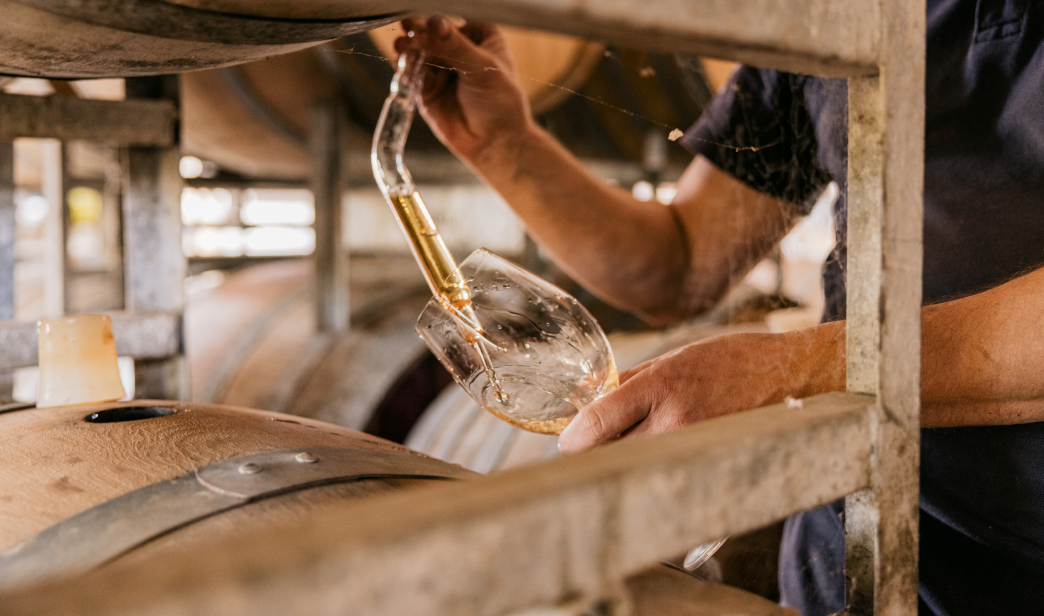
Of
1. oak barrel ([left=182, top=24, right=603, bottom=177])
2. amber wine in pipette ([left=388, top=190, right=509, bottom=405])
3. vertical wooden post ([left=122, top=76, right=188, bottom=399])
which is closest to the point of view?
amber wine in pipette ([left=388, top=190, right=509, bottom=405])

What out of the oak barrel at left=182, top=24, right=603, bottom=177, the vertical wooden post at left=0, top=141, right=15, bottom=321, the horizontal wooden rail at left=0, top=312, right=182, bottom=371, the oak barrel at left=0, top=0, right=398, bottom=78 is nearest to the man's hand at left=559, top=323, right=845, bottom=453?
the oak barrel at left=0, top=0, right=398, bottom=78

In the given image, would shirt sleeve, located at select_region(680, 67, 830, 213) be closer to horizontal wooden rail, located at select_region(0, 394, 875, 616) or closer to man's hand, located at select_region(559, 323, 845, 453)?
man's hand, located at select_region(559, 323, 845, 453)

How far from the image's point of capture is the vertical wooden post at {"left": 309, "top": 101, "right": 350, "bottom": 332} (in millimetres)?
2678

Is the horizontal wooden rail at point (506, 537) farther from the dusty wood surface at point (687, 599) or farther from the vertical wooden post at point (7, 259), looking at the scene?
the vertical wooden post at point (7, 259)

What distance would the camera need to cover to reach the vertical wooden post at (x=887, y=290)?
544mm

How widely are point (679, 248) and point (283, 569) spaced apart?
1243mm

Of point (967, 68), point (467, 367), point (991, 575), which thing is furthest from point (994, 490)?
point (467, 367)

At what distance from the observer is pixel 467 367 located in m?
0.77

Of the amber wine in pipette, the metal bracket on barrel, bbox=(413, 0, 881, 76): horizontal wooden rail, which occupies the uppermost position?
bbox=(413, 0, 881, 76): horizontal wooden rail

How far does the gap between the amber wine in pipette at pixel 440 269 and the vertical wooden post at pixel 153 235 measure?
2.23 feet

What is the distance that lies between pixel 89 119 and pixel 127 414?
0.67 m

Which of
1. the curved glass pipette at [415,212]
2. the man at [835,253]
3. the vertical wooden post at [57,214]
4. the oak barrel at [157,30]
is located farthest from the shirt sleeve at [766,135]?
the vertical wooden post at [57,214]

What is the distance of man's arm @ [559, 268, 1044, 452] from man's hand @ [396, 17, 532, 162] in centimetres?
54

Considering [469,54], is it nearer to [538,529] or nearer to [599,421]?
[599,421]
